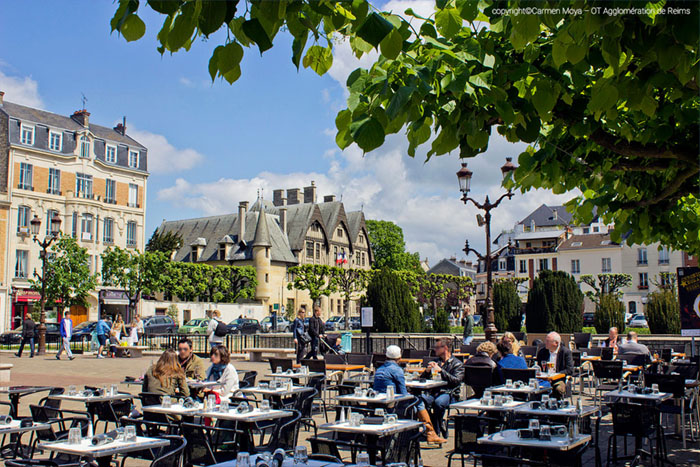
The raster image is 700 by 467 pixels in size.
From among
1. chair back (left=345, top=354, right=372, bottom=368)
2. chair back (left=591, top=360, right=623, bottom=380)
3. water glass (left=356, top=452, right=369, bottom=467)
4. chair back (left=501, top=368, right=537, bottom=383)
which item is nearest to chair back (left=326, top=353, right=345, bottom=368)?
chair back (left=345, top=354, right=372, bottom=368)

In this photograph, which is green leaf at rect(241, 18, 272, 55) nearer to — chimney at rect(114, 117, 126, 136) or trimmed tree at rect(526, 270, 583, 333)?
trimmed tree at rect(526, 270, 583, 333)

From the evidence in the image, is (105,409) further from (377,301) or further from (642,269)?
(642,269)

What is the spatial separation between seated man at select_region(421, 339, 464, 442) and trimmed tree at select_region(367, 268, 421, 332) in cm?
1307

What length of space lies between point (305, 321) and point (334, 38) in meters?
13.4

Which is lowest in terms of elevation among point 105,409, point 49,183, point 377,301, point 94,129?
point 105,409

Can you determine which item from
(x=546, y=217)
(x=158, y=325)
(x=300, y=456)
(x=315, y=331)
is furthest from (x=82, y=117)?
(x=546, y=217)

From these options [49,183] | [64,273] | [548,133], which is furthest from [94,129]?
[548,133]

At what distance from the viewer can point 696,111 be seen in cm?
502

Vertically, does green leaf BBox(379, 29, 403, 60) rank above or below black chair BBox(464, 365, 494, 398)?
above

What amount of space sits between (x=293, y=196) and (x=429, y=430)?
7395 centimetres

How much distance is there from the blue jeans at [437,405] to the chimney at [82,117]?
48973 millimetres

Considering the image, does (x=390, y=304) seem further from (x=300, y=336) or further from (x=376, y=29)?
(x=376, y=29)

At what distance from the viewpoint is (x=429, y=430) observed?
31.4 ft

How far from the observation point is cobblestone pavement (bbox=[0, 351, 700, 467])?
881 cm
